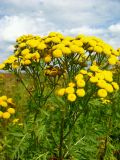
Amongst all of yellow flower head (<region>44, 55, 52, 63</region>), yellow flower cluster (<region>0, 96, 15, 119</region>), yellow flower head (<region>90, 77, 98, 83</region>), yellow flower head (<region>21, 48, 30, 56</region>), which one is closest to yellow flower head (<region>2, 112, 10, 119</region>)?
yellow flower cluster (<region>0, 96, 15, 119</region>)

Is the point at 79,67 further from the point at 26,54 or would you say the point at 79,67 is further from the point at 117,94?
the point at 117,94

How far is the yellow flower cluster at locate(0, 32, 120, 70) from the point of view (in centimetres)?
530

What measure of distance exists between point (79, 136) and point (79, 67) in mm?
1121

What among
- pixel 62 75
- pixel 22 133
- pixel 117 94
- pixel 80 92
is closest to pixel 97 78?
pixel 80 92

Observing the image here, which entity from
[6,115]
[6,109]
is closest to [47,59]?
[6,115]

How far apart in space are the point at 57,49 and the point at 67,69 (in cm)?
32

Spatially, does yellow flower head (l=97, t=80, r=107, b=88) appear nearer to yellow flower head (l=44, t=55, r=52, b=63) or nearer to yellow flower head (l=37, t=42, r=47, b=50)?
yellow flower head (l=44, t=55, r=52, b=63)

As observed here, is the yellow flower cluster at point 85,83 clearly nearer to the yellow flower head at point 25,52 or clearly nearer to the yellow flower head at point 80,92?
the yellow flower head at point 80,92

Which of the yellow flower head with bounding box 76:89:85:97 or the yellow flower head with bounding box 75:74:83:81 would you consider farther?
the yellow flower head with bounding box 75:74:83:81

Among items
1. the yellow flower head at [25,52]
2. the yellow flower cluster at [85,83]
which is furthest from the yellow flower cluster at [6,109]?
the yellow flower cluster at [85,83]

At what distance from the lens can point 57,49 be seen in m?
5.32

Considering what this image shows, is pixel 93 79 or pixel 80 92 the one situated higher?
pixel 93 79

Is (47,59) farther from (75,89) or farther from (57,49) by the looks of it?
(75,89)

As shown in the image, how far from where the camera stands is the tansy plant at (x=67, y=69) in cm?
505
